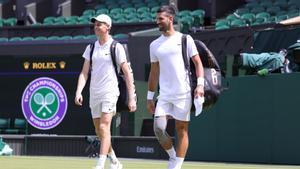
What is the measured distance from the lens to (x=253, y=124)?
1644 centimetres

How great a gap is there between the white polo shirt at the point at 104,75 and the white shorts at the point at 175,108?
129cm

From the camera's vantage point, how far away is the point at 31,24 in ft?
98.9

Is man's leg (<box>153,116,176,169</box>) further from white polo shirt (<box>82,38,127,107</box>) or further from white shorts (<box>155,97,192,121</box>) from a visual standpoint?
white polo shirt (<box>82,38,127,107</box>)

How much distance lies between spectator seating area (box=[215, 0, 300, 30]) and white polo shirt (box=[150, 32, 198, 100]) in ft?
44.9

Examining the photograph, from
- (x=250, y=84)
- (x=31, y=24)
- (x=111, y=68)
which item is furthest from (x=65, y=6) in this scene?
(x=111, y=68)

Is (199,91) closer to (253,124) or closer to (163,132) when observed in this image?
(163,132)

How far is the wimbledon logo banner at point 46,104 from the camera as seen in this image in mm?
23969

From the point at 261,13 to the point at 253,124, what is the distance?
9211mm

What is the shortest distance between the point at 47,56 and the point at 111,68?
13745 mm

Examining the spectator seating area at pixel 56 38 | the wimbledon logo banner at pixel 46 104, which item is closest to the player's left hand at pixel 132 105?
the wimbledon logo banner at pixel 46 104

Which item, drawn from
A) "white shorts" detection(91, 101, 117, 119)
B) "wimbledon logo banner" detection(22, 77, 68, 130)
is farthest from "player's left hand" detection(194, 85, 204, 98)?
"wimbledon logo banner" detection(22, 77, 68, 130)

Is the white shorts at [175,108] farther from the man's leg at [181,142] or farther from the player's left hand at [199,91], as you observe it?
the player's left hand at [199,91]

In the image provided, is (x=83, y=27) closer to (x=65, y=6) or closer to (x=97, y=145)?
(x=65, y=6)

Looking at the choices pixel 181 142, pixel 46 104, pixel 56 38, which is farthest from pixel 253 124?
pixel 56 38
